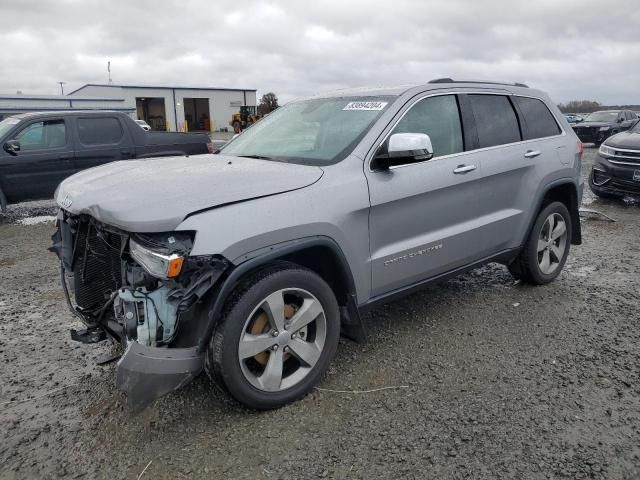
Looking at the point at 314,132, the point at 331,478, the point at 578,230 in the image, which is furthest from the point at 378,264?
the point at 578,230

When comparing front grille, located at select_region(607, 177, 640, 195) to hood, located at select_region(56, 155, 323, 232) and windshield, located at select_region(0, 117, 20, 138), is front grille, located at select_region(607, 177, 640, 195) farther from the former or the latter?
windshield, located at select_region(0, 117, 20, 138)

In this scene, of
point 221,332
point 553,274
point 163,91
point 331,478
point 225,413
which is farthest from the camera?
point 163,91

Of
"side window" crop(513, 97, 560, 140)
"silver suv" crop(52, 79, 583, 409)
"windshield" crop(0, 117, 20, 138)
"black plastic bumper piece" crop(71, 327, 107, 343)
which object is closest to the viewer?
"silver suv" crop(52, 79, 583, 409)

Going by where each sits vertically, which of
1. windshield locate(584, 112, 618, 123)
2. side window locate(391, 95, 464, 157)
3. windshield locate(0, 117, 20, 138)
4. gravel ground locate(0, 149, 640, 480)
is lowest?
gravel ground locate(0, 149, 640, 480)

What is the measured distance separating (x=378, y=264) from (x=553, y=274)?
8.13 ft

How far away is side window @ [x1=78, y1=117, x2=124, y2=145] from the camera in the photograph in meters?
8.95

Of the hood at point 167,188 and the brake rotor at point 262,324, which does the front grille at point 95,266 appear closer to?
the hood at point 167,188

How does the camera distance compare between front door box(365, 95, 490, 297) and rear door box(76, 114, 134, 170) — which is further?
rear door box(76, 114, 134, 170)

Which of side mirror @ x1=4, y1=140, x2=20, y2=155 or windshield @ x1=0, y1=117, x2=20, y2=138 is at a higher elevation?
windshield @ x1=0, y1=117, x2=20, y2=138

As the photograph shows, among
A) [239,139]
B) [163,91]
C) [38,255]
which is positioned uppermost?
[163,91]

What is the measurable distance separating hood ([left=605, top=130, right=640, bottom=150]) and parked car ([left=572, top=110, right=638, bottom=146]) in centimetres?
1191

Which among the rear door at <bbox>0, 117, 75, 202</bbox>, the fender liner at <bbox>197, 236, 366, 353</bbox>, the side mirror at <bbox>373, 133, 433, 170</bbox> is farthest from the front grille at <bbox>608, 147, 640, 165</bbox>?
the rear door at <bbox>0, 117, 75, 202</bbox>

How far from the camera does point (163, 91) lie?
50.9m

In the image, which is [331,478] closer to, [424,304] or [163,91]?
[424,304]
